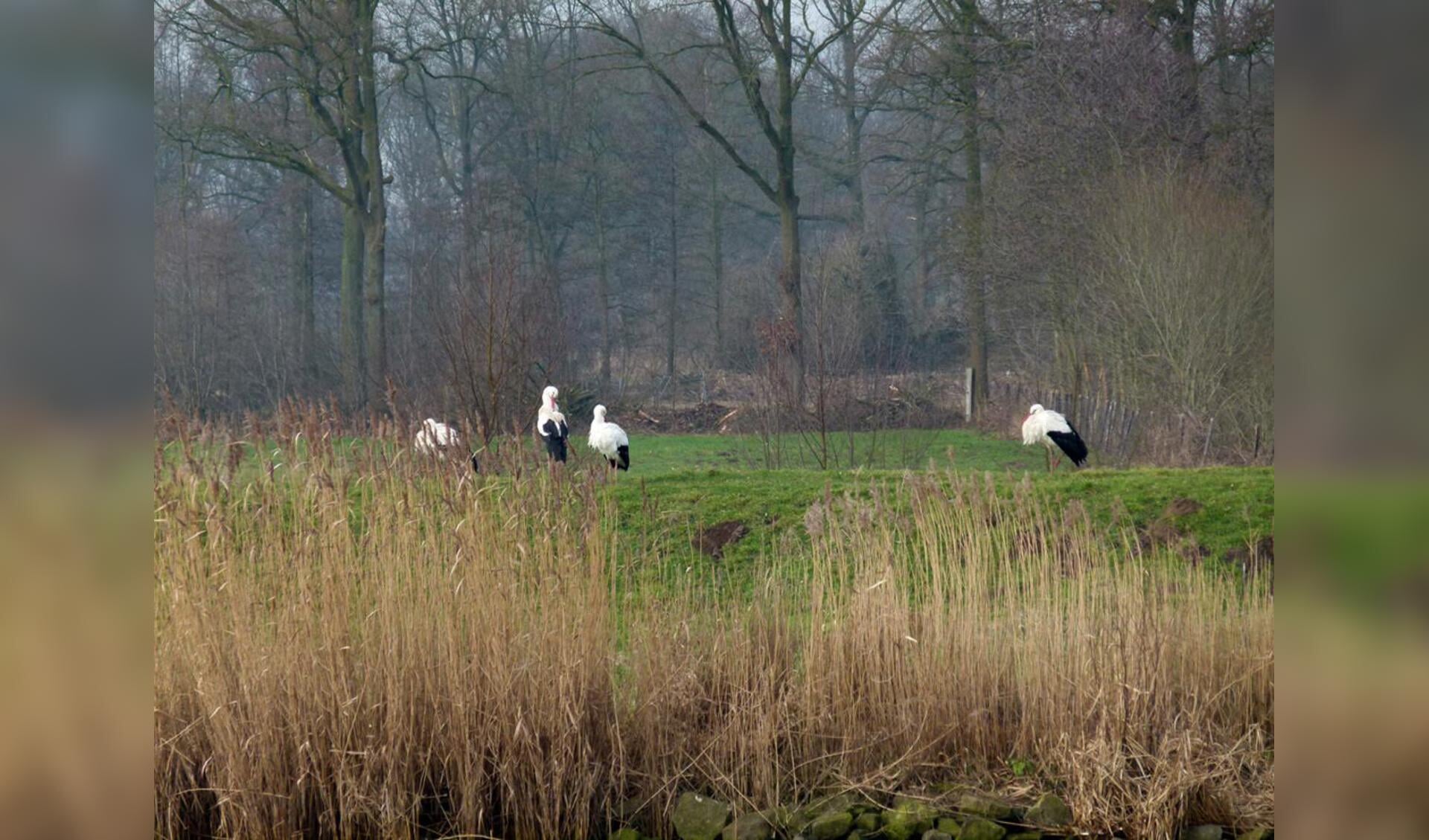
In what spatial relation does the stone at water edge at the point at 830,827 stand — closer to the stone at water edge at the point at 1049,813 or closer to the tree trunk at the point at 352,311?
the stone at water edge at the point at 1049,813

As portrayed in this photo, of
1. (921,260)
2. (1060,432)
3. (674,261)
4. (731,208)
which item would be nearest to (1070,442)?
(1060,432)

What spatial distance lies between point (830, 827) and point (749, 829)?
0.19 metres

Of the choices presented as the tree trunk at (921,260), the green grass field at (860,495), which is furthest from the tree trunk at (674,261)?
the green grass field at (860,495)

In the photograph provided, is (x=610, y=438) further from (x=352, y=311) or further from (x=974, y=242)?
(x=352, y=311)

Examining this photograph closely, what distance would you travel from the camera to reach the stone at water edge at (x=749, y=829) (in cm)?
277

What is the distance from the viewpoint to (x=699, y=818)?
2787 mm

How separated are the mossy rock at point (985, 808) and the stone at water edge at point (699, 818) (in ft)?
1.86

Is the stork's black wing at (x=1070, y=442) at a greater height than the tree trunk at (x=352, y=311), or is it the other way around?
the tree trunk at (x=352, y=311)

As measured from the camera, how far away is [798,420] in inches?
396

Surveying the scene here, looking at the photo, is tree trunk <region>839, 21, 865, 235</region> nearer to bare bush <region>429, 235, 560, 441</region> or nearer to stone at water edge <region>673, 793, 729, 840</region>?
bare bush <region>429, 235, 560, 441</region>

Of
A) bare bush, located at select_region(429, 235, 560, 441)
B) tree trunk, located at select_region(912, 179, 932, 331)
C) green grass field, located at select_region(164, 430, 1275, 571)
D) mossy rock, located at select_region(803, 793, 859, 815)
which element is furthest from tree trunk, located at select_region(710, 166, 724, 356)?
mossy rock, located at select_region(803, 793, 859, 815)
